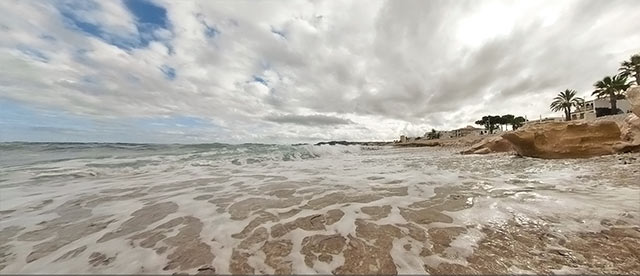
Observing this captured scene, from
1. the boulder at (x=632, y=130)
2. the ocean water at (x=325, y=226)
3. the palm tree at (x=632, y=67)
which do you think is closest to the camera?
the ocean water at (x=325, y=226)

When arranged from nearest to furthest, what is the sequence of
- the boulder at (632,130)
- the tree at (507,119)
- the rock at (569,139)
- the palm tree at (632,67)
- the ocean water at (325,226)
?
the ocean water at (325,226) < the boulder at (632,130) < the rock at (569,139) < the palm tree at (632,67) < the tree at (507,119)

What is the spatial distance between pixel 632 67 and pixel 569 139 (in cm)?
4247

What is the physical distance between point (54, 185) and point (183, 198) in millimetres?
4453

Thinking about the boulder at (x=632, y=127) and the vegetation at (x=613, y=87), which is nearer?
the boulder at (x=632, y=127)

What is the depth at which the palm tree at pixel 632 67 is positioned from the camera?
34.8 meters

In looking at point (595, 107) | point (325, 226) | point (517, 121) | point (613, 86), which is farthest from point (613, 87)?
point (325, 226)

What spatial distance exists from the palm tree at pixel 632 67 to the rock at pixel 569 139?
40.8m

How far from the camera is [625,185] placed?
191 inches

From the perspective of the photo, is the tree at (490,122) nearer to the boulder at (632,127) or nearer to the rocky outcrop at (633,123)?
the rocky outcrop at (633,123)

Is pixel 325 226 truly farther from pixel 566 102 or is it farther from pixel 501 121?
pixel 501 121

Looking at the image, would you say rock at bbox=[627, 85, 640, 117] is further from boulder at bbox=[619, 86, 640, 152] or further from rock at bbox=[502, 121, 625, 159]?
rock at bbox=[502, 121, 625, 159]

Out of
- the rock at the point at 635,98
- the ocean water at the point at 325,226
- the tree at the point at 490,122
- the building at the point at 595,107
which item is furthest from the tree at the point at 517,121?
the ocean water at the point at 325,226

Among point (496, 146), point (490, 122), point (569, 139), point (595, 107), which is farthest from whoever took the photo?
point (490, 122)

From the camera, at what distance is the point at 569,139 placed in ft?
33.6
